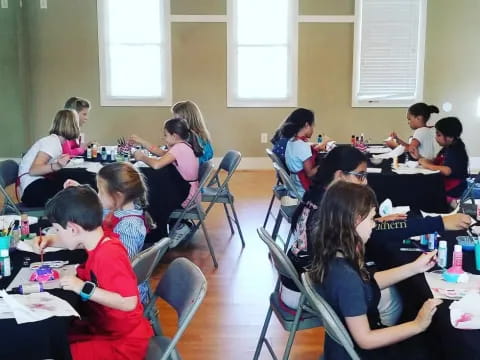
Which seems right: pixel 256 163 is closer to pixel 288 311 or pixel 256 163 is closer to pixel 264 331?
pixel 264 331

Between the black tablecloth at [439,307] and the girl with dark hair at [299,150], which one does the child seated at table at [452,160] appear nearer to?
the girl with dark hair at [299,150]

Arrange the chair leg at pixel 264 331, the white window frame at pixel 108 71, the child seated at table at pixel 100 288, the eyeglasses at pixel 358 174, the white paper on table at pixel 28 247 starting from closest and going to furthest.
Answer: the child seated at table at pixel 100 288, the white paper on table at pixel 28 247, the chair leg at pixel 264 331, the eyeglasses at pixel 358 174, the white window frame at pixel 108 71

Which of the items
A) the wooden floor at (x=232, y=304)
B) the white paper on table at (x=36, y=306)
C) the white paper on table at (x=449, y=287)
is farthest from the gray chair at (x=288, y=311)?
the white paper on table at (x=36, y=306)

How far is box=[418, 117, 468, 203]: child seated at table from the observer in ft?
15.7

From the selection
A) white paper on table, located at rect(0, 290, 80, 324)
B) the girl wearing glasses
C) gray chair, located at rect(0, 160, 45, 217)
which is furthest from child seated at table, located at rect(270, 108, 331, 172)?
white paper on table, located at rect(0, 290, 80, 324)

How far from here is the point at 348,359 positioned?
6.86ft

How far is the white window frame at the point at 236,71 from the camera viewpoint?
28.2 ft

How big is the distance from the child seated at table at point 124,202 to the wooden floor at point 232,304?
2.20ft

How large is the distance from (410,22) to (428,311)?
737 centimetres

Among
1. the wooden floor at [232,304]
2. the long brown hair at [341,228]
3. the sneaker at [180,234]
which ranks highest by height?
the long brown hair at [341,228]

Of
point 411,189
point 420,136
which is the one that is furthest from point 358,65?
point 411,189

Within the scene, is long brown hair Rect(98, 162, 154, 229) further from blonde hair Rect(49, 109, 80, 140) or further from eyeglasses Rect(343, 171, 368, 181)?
blonde hair Rect(49, 109, 80, 140)

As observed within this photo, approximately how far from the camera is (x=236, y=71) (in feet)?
28.8

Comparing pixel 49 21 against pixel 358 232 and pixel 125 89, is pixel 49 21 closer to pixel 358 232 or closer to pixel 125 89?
pixel 125 89
